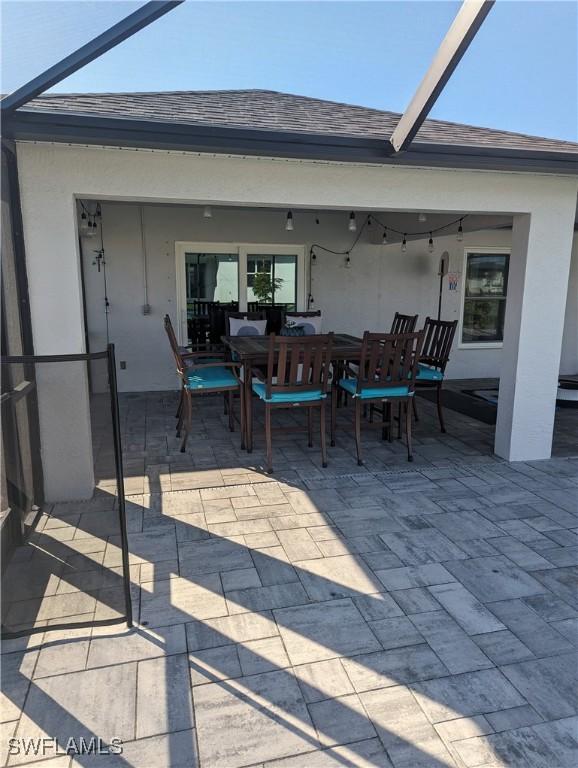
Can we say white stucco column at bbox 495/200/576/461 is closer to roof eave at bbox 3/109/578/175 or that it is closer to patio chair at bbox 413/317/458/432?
roof eave at bbox 3/109/578/175

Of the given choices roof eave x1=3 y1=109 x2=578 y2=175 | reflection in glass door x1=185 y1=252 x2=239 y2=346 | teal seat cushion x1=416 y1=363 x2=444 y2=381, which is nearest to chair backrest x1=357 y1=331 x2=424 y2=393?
teal seat cushion x1=416 y1=363 x2=444 y2=381

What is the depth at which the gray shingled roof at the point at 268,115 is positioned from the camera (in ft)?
10.1

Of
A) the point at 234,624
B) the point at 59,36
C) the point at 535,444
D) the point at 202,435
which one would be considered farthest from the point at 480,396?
the point at 59,36

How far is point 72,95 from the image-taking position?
3562 mm

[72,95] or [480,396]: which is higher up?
[72,95]

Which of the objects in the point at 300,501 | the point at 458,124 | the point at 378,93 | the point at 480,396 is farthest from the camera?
the point at 480,396

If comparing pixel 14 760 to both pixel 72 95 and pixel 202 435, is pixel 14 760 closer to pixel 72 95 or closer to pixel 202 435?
pixel 202 435

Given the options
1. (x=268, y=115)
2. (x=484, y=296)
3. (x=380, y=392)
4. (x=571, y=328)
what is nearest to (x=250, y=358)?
(x=380, y=392)

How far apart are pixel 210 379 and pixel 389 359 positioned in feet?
5.03

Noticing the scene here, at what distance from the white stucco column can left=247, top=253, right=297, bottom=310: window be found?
3448 millimetres

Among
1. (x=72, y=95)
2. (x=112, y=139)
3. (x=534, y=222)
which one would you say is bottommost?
(x=534, y=222)

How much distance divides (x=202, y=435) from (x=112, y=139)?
2.69 meters

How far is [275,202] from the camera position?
3346 millimetres

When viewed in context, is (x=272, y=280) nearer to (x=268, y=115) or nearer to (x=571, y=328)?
(x=268, y=115)
